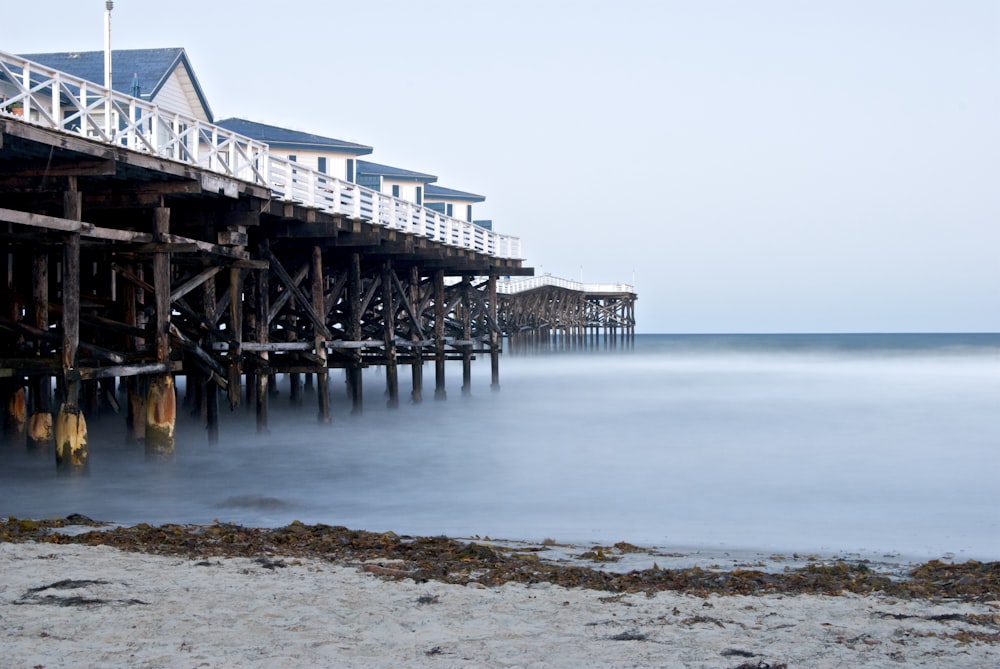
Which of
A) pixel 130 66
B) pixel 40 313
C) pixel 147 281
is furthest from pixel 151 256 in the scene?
pixel 130 66

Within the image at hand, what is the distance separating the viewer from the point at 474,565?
737cm

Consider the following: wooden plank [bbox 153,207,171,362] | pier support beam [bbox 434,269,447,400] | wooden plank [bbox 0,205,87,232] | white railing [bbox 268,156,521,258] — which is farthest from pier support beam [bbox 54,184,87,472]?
pier support beam [bbox 434,269,447,400]

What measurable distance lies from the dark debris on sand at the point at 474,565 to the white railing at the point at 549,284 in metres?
34.6

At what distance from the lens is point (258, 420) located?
16672 millimetres

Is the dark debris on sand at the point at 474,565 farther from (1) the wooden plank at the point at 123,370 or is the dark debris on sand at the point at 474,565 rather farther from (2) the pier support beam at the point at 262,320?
(2) the pier support beam at the point at 262,320

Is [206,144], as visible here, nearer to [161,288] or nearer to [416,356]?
[161,288]

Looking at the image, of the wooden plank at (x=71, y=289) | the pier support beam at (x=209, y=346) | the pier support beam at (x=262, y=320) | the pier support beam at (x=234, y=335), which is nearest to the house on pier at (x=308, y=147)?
the pier support beam at (x=262, y=320)

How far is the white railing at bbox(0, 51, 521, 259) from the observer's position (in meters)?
10.3

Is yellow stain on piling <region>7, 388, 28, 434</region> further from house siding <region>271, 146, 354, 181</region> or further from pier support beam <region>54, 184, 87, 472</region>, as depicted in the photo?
house siding <region>271, 146, 354, 181</region>

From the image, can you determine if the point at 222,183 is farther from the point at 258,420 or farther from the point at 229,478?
the point at 258,420

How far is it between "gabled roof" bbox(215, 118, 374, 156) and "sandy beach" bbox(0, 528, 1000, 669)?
29134 mm

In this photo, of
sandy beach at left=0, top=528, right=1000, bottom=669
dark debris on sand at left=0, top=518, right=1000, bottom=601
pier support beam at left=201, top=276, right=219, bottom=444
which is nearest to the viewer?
sandy beach at left=0, top=528, right=1000, bottom=669

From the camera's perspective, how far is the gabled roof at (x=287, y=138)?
3497cm

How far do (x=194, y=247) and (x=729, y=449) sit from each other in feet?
32.0
